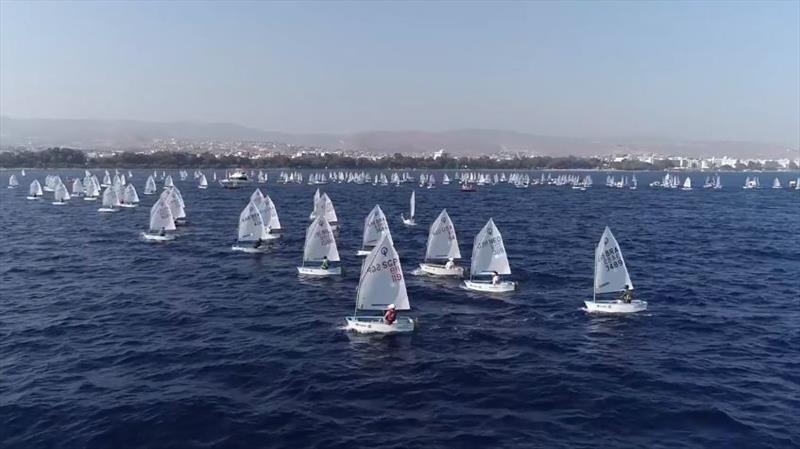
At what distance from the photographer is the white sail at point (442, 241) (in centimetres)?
6022

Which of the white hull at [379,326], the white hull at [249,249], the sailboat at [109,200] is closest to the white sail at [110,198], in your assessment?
the sailboat at [109,200]

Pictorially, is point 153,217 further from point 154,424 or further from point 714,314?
point 714,314

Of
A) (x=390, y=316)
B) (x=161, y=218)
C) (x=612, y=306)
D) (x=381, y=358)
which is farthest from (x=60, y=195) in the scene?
(x=612, y=306)

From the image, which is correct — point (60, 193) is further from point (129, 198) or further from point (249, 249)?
point (249, 249)

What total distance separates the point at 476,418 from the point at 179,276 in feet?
127

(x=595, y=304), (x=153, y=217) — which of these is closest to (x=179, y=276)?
(x=153, y=217)

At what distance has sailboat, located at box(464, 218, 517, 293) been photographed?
53.0 meters

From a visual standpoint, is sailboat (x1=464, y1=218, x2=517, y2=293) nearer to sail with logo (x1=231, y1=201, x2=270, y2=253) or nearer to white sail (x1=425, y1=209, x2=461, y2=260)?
white sail (x1=425, y1=209, x2=461, y2=260)

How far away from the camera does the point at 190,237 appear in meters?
83.8

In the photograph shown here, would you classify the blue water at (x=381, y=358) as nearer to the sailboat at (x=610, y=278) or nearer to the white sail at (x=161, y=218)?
the sailboat at (x=610, y=278)

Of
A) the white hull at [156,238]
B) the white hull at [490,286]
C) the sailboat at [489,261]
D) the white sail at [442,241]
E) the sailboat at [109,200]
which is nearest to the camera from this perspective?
the white hull at [490,286]

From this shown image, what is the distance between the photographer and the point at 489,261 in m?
54.8

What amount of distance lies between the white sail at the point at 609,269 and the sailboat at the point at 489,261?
825 cm

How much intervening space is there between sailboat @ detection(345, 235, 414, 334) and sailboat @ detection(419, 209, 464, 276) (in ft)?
57.7
